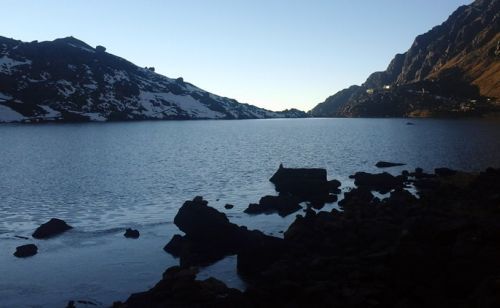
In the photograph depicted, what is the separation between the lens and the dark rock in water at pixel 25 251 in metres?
36.1

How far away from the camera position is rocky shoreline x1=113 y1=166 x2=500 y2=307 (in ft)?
72.0

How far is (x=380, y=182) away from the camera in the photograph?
63750mm

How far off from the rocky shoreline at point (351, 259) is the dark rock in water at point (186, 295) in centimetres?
5

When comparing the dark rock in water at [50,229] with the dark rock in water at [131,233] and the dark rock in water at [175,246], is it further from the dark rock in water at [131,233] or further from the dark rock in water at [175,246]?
the dark rock in water at [175,246]

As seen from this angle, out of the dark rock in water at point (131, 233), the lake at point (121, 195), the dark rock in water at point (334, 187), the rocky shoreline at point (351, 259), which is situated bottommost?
the lake at point (121, 195)

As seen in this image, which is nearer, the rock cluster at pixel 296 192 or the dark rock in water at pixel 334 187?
the rock cluster at pixel 296 192

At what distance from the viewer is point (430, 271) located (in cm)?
2300

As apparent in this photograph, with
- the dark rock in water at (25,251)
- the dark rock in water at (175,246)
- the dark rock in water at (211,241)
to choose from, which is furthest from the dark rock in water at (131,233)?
the dark rock in water at (25,251)

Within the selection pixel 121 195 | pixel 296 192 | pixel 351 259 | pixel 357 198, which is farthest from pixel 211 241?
pixel 121 195

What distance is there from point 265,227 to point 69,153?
287 feet

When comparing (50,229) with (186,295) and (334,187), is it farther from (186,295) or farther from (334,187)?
(334,187)

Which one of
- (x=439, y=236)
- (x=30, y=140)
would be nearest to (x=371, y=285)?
(x=439, y=236)

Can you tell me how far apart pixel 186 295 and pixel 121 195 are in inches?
1537

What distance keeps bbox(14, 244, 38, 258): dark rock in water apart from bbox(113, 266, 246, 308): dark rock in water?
47.1 ft
